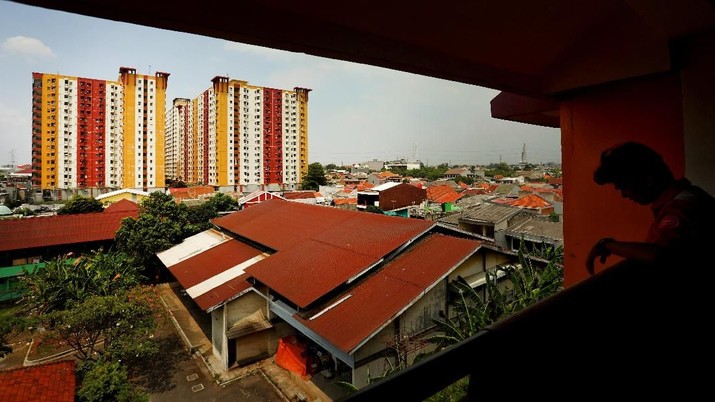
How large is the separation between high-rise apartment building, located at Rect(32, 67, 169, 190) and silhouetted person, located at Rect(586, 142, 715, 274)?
48331mm

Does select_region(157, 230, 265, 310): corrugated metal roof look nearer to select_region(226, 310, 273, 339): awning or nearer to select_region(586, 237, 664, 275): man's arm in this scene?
select_region(226, 310, 273, 339): awning

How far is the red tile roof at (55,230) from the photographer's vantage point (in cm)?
1630

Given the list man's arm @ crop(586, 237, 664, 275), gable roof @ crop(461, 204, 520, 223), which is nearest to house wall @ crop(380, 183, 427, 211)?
gable roof @ crop(461, 204, 520, 223)

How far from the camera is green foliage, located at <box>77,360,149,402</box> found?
7062mm

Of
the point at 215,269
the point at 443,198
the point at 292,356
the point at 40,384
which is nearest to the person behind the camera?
the point at 40,384

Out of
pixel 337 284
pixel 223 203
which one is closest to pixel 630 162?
pixel 337 284

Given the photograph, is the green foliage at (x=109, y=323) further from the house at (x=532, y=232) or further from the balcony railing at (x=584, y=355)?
the house at (x=532, y=232)

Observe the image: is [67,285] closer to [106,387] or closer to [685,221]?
[106,387]

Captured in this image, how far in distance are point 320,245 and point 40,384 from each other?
666 cm

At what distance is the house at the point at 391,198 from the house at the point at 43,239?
18.2m

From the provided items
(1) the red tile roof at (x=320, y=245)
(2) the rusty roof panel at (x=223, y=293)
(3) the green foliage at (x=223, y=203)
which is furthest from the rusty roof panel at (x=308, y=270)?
(3) the green foliage at (x=223, y=203)

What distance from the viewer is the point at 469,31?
209cm

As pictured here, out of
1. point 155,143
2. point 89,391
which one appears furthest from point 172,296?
point 155,143

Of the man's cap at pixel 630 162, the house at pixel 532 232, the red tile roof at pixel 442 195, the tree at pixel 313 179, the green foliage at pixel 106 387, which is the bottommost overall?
the green foliage at pixel 106 387
